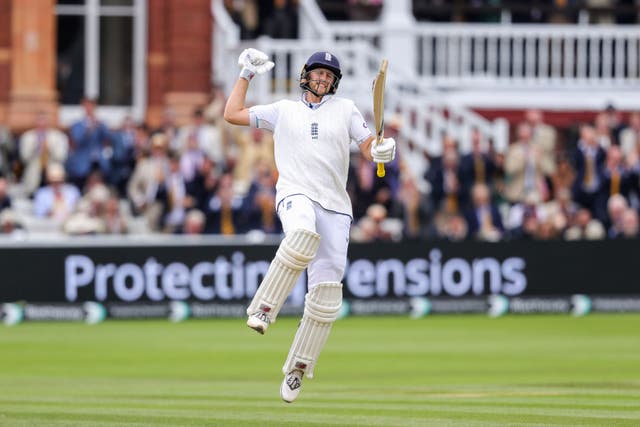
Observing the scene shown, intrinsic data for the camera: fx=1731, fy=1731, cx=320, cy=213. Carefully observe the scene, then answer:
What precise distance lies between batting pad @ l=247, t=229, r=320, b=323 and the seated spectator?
12.0m

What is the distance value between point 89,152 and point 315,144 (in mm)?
12563

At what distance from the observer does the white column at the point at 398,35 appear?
92.3 feet

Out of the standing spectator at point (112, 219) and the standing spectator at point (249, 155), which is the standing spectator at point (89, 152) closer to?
the standing spectator at point (112, 219)

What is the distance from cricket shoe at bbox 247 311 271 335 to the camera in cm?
1080

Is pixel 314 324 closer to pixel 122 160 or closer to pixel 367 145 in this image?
pixel 367 145

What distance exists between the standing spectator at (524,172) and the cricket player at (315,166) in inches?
512

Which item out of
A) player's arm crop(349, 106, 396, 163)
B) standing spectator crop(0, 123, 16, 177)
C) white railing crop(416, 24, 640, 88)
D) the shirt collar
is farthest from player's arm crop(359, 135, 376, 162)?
white railing crop(416, 24, 640, 88)

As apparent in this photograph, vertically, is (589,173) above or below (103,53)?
below

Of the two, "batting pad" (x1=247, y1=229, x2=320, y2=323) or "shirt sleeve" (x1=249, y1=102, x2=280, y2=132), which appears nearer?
"batting pad" (x1=247, y1=229, x2=320, y2=323)

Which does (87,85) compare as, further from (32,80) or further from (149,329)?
(149,329)

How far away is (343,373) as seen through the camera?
1552 cm

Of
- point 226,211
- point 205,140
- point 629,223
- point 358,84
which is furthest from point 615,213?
point 205,140

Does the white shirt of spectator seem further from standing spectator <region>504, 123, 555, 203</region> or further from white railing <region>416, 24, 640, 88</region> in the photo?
white railing <region>416, 24, 640, 88</region>

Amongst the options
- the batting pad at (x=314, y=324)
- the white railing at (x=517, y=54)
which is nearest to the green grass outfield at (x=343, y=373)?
the batting pad at (x=314, y=324)
